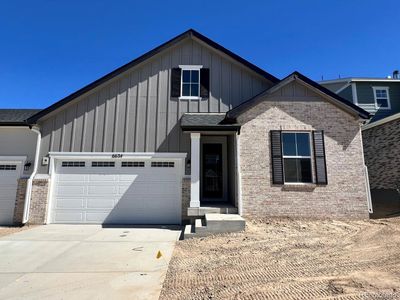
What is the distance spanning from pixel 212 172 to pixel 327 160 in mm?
4367

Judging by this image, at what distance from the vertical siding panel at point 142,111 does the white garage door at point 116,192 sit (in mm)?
724

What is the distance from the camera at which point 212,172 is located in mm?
10852

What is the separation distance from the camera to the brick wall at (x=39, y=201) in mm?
9359

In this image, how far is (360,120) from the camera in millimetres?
9289

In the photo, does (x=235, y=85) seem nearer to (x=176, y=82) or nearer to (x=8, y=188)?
(x=176, y=82)

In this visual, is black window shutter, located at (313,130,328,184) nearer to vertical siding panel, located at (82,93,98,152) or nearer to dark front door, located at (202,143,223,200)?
dark front door, located at (202,143,223,200)

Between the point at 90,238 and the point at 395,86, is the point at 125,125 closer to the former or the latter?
the point at 90,238

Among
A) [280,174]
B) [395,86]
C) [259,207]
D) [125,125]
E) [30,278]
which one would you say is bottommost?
[30,278]

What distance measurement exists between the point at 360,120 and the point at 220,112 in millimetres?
5072

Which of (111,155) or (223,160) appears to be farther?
(223,160)

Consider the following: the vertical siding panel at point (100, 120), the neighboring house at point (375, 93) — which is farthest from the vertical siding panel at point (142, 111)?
the neighboring house at point (375, 93)

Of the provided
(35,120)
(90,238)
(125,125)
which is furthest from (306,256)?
(35,120)

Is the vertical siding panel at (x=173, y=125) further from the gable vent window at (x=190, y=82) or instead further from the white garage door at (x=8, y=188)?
the white garage door at (x=8, y=188)

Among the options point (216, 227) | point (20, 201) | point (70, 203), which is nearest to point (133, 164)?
point (70, 203)
